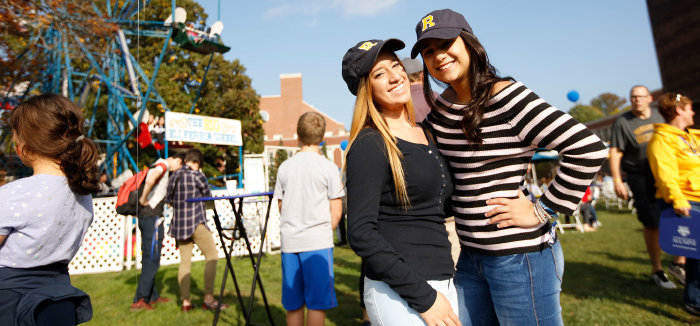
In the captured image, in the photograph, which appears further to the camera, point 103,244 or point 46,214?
point 103,244

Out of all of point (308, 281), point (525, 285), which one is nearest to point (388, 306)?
point (525, 285)

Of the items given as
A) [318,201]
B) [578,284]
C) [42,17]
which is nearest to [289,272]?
[318,201]

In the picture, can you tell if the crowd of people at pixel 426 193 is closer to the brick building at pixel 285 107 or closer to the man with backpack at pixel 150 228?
the man with backpack at pixel 150 228

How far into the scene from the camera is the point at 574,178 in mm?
1338

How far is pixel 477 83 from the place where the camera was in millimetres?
1456

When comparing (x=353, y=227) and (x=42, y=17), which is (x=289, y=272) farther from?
(x=42, y=17)

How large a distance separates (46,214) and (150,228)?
3.50m

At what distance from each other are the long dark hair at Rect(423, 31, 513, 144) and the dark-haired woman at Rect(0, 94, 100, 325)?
5.77ft

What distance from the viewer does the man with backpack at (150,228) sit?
15.5 feet

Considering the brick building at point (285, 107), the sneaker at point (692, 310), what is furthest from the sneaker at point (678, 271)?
the brick building at point (285, 107)

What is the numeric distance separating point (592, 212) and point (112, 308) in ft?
35.2

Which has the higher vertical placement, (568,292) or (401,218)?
(401,218)

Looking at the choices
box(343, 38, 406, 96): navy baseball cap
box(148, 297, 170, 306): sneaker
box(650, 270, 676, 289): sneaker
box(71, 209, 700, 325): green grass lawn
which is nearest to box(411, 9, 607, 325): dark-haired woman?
box(343, 38, 406, 96): navy baseball cap

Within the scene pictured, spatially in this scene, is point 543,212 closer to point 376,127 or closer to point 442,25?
point 376,127
